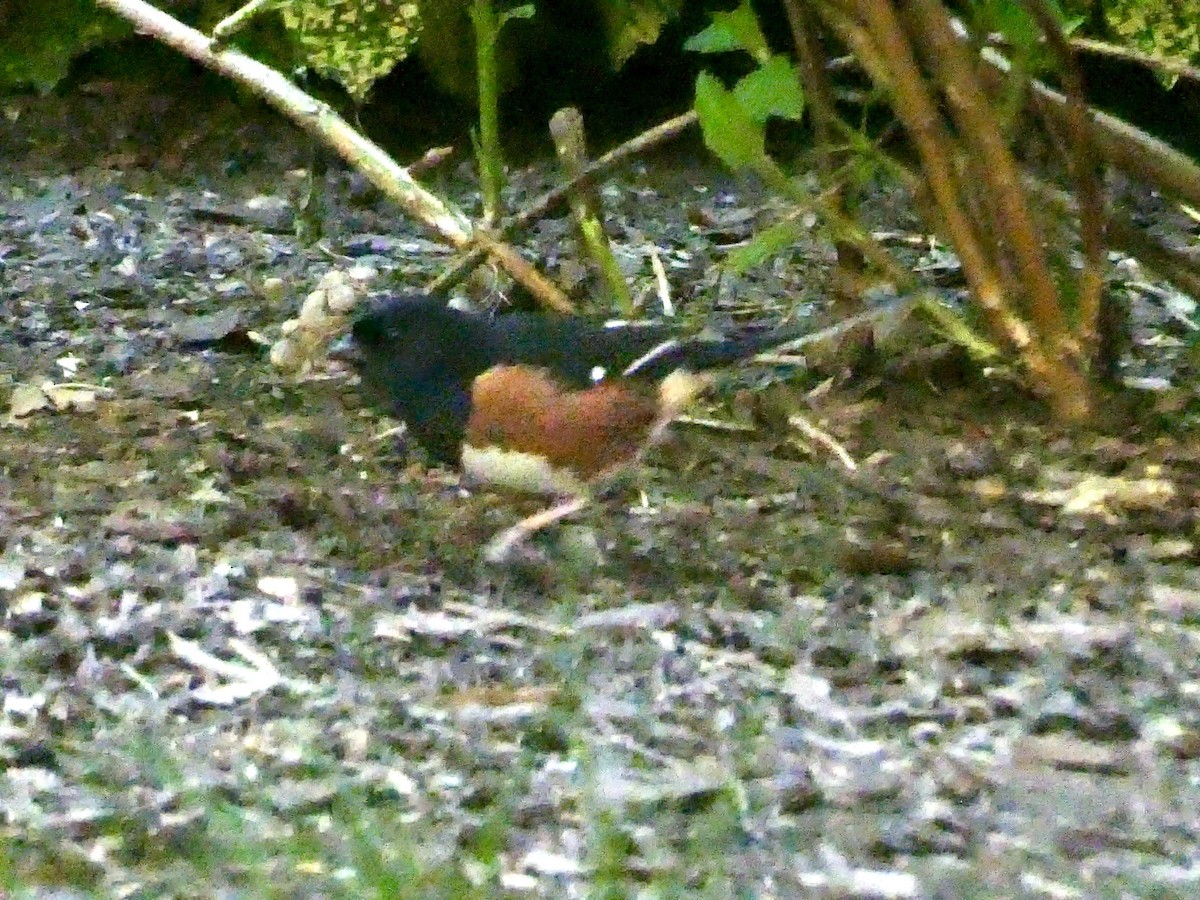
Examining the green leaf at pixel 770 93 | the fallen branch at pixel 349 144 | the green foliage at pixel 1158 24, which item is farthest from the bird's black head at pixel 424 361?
the green foliage at pixel 1158 24

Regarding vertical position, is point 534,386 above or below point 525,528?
above

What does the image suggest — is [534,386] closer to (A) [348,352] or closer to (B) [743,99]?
(A) [348,352]

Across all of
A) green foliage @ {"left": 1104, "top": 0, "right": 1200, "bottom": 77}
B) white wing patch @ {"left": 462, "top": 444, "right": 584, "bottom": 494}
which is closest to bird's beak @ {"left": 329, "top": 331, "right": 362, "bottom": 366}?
white wing patch @ {"left": 462, "top": 444, "right": 584, "bottom": 494}

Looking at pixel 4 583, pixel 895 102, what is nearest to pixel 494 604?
pixel 4 583

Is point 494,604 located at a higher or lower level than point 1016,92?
lower

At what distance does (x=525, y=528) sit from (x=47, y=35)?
3140 millimetres

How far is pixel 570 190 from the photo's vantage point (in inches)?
104

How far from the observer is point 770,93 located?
2.13 metres

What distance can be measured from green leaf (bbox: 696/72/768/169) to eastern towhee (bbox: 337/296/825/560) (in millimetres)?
269

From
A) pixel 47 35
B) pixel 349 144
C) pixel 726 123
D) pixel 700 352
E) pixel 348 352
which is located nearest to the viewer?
pixel 726 123

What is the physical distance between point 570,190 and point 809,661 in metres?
1.14

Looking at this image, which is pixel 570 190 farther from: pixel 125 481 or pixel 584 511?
pixel 125 481

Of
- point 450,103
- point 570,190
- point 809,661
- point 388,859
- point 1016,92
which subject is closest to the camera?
point 388,859

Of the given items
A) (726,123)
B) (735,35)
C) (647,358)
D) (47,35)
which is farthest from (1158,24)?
(47,35)
